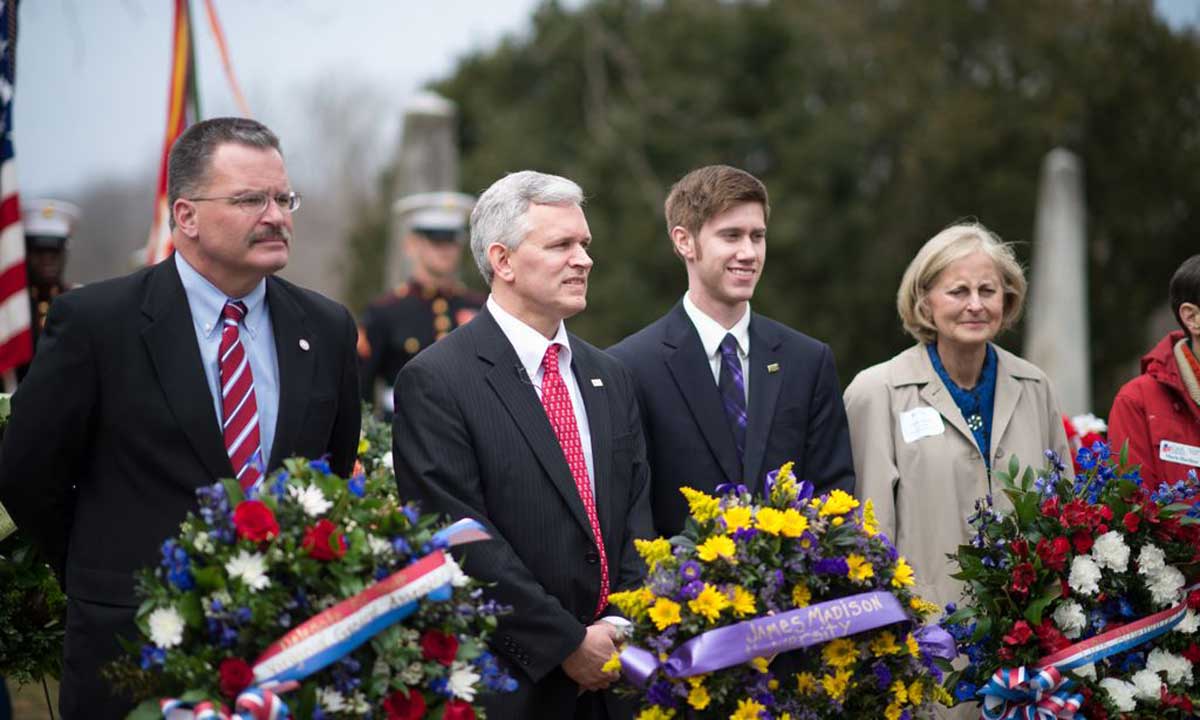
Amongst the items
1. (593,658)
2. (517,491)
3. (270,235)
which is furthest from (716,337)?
(270,235)

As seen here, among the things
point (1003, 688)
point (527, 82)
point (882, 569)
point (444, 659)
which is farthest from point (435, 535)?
point (527, 82)

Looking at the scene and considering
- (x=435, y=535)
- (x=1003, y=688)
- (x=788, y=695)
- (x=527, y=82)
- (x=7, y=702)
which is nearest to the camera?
(x=7, y=702)

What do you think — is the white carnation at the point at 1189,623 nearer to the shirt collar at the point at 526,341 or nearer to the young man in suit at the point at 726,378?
the young man in suit at the point at 726,378

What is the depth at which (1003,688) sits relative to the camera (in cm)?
473

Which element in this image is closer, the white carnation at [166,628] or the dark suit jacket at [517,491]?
the white carnation at [166,628]

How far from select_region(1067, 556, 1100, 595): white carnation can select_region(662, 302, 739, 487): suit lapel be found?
4.05 feet

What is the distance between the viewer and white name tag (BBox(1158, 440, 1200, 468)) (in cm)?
564

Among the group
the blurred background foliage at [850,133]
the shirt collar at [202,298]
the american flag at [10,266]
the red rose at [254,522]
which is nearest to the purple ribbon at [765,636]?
the red rose at [254,522]

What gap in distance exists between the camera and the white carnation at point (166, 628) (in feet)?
11.8

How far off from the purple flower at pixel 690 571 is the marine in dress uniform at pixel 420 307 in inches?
210

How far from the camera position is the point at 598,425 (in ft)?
15.6

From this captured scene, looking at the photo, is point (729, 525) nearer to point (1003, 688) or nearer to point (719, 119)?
point (1003, 688)

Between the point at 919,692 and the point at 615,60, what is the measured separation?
20458mm

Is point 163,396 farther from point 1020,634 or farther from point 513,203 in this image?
point 1020,634
